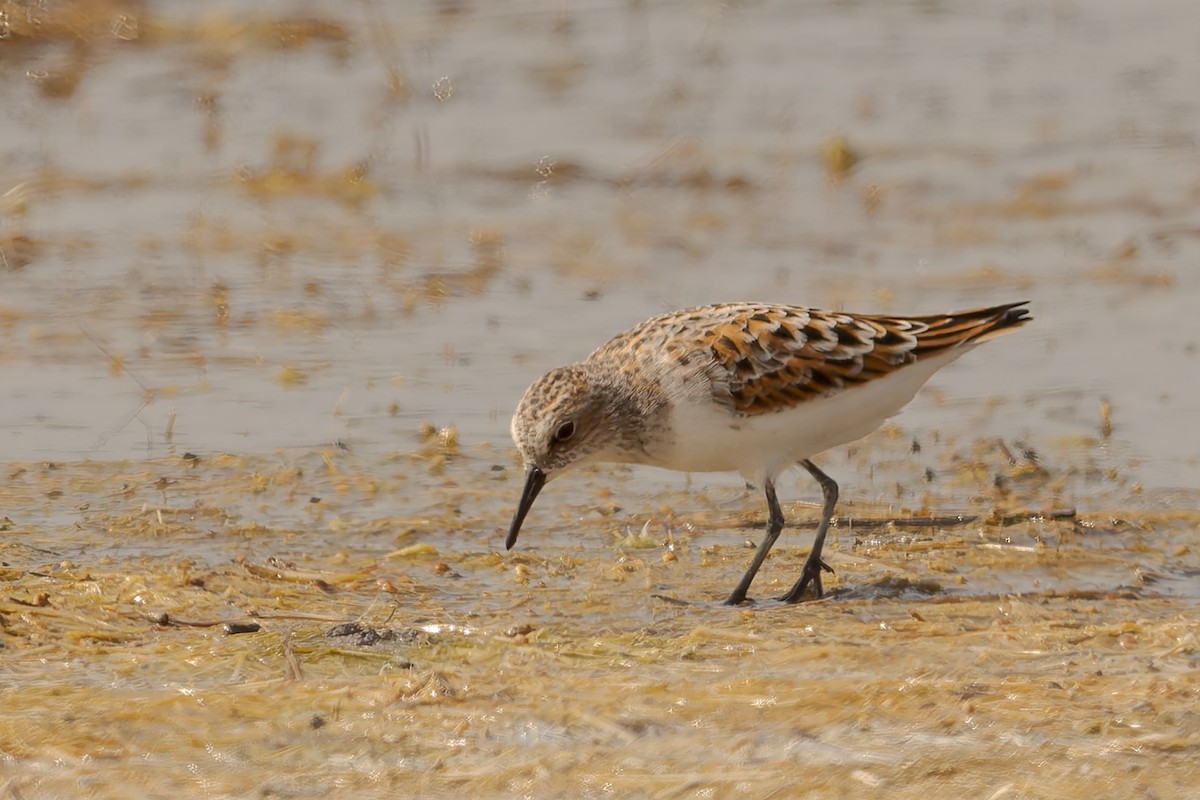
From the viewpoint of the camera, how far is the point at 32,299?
12.5 m

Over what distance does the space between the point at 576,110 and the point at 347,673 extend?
10.3 meters

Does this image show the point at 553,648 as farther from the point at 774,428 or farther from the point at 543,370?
the point at 543,370

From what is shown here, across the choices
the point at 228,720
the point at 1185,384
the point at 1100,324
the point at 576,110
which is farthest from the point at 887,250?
the point at 228,720

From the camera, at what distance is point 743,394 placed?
8.12m

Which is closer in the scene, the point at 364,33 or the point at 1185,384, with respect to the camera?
the point at 1185,384

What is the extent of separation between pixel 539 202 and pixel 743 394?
6.63m

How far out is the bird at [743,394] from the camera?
817 centimetres

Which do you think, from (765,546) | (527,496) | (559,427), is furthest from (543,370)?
(765,546)

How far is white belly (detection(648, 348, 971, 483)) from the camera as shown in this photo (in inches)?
322

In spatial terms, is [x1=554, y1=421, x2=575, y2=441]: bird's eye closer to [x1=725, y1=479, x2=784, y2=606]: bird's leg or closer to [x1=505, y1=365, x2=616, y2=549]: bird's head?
[x1=505, y1=365, x2=616, y2=549]: bird's head

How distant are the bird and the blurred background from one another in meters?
1.94

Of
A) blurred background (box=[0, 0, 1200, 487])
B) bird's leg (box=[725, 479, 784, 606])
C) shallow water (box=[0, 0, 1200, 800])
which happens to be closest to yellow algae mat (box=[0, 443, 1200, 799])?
shallow water (box=[0, 0, 1200, 800])

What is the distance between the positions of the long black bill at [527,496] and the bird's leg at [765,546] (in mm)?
913

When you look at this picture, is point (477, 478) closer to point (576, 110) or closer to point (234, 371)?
point (234, 371)
